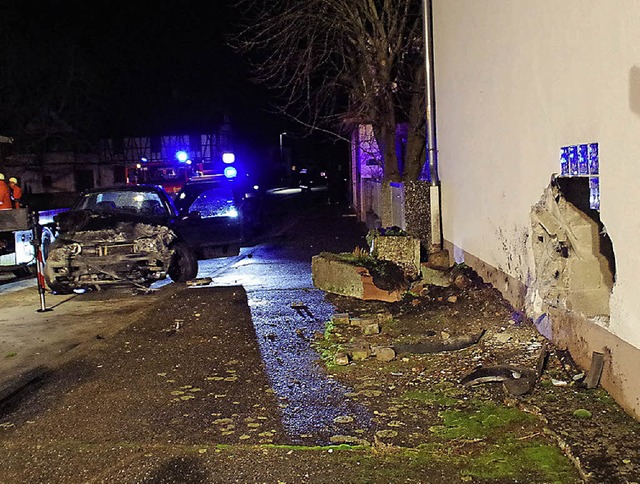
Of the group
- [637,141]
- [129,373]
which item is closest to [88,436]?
[129,373]

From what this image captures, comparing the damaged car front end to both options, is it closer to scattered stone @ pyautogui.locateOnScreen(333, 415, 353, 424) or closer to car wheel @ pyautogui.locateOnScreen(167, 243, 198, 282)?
car wheel @ pyautogui.locateOnScreen(167, 243, 198, 282)

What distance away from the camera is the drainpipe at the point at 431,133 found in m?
11.0

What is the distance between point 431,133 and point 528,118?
4.47 metres

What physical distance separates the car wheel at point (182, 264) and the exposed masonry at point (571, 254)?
7.01 m

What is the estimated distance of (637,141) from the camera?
4371 mm

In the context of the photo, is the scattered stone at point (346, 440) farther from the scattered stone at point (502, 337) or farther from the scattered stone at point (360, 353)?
the scattered stone at point (502, 337)

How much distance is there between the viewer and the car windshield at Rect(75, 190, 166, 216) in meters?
12.5

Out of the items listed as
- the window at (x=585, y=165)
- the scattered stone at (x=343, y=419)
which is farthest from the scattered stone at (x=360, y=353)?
the window at (x=585, y=165)

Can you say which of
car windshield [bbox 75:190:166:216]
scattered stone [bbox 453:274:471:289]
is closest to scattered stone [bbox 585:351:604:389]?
scattered stone [bbox 453:274:471:289]

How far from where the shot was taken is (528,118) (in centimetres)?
672

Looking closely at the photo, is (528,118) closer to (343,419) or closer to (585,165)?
(585,165)

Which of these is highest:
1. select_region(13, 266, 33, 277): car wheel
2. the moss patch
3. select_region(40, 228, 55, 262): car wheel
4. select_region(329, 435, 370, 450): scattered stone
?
select_region(40, 228, 55, 262): car wheel

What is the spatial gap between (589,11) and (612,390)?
9.10ft

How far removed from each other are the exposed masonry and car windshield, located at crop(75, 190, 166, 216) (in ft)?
26.8
